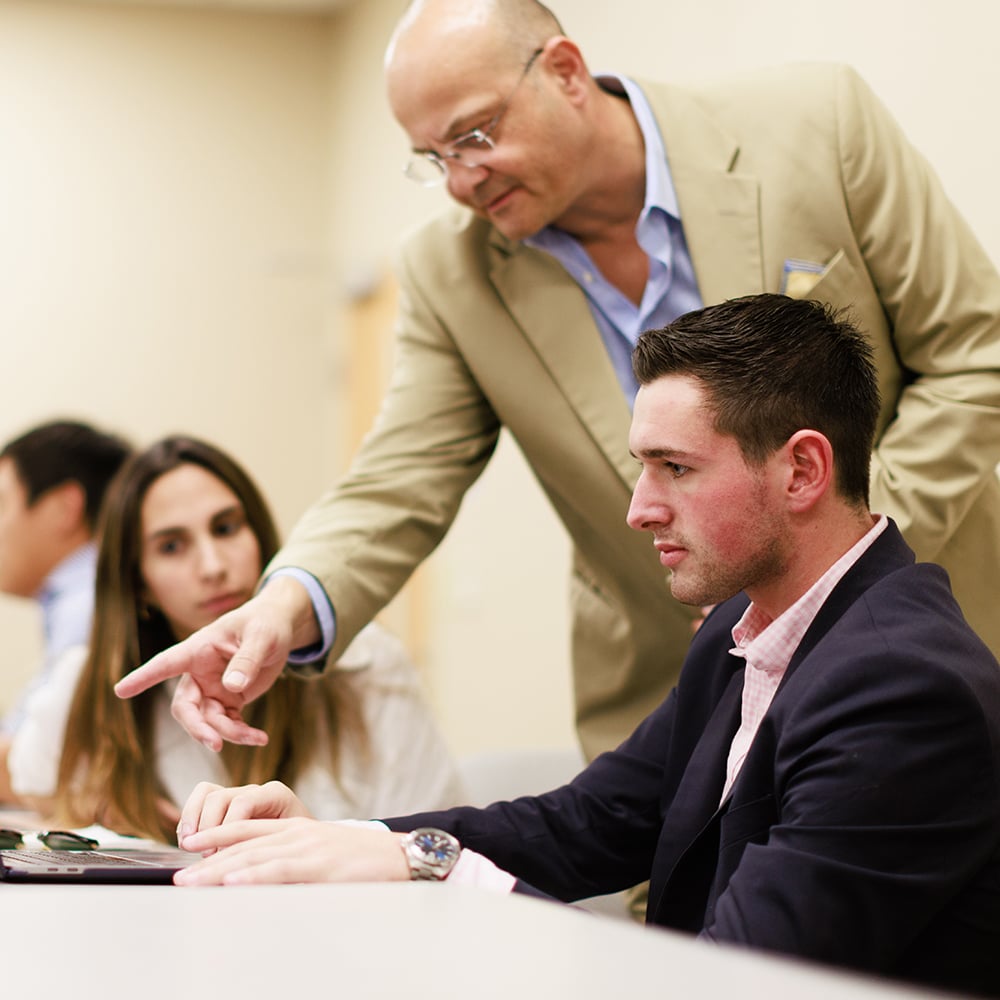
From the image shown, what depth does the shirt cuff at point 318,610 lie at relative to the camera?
167cm

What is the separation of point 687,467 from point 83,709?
1.45 m

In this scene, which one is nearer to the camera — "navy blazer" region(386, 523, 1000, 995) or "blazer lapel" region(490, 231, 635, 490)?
"navy blazer" region(386, 523, 1000, 995)

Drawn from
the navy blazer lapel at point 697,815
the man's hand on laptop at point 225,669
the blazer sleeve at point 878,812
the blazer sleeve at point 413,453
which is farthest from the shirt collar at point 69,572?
the blazer sleeve at point 878,812

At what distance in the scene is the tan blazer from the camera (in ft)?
5.24

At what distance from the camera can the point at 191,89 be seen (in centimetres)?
570

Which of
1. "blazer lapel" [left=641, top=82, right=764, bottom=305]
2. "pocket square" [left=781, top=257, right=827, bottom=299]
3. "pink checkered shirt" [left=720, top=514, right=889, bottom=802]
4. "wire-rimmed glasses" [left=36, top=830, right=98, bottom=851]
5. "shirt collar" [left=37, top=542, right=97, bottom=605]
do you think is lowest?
"shirt collar" [left=37, top=542, right=97, bottom=605]

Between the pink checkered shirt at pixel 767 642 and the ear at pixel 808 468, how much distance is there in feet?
0.22

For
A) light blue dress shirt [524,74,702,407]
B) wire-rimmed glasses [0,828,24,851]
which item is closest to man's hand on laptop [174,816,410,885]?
wire-rimmed glasses [0,828,24,851]

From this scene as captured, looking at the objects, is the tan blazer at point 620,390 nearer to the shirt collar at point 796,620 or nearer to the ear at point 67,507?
the shirt collar at point 796,620

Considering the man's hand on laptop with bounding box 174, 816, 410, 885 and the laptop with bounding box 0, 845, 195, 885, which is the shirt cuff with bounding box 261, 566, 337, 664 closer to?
the laptop with bounding box 0, 845, 195, 885

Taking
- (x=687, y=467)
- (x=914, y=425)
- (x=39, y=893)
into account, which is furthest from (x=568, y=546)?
(x=39, y=893)

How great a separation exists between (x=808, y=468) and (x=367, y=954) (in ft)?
2.29

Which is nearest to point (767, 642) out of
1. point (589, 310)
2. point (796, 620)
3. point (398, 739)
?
point (796, 620)

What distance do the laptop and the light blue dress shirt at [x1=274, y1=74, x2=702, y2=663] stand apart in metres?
0.52
